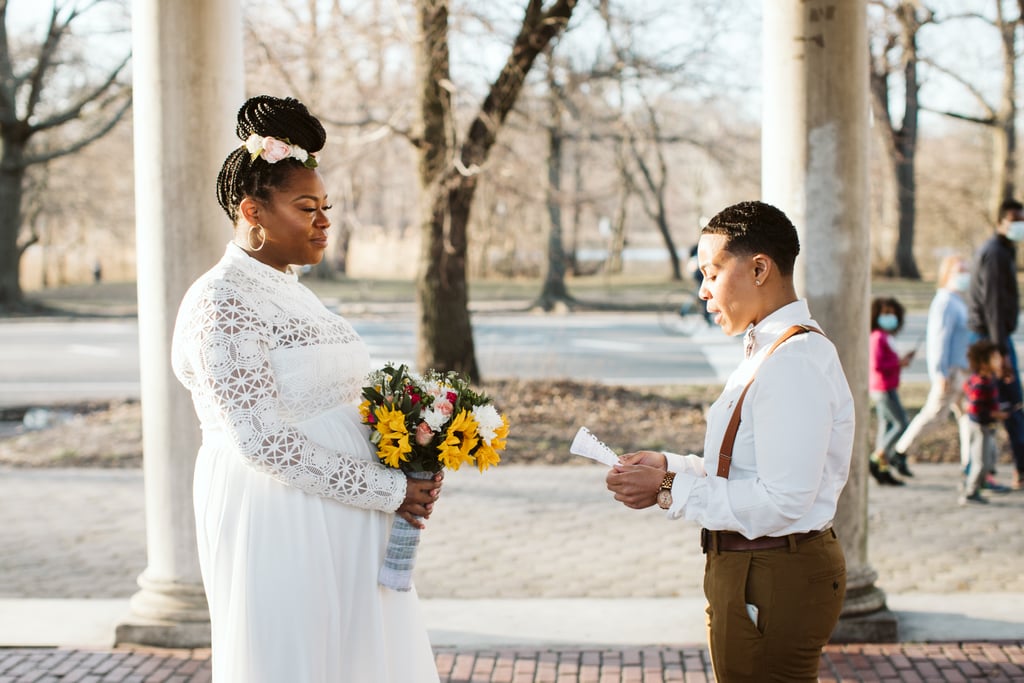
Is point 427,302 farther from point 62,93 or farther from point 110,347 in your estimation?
point 62,93

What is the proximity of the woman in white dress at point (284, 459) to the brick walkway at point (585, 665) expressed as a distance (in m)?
1.84

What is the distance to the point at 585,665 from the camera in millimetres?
5219

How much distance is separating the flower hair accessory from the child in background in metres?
6.69

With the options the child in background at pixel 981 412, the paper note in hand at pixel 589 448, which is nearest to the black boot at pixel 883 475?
the child in background at pixel 981 412

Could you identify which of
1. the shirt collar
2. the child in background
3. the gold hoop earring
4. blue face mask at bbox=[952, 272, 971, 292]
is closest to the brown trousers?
the shirt collar

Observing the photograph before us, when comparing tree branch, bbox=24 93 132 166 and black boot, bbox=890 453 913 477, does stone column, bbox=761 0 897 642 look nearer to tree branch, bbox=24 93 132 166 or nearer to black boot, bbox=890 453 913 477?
black boot, bbox=890 453 913 477

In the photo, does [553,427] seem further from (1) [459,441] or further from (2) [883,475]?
(1) [459,441]

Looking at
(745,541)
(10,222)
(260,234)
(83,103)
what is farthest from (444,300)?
(10,222)

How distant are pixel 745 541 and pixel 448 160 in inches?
389

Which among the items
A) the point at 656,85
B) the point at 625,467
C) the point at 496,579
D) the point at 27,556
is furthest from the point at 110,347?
the point at 625,467

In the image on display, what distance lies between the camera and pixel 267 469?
124 inches

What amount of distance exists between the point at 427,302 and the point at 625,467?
34.5ft

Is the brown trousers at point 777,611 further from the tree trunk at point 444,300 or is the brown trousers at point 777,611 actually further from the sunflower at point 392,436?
the tree trunk at point 444,300

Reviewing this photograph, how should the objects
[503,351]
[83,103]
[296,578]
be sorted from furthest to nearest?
[83,103]
[503,351]
[296,578]
